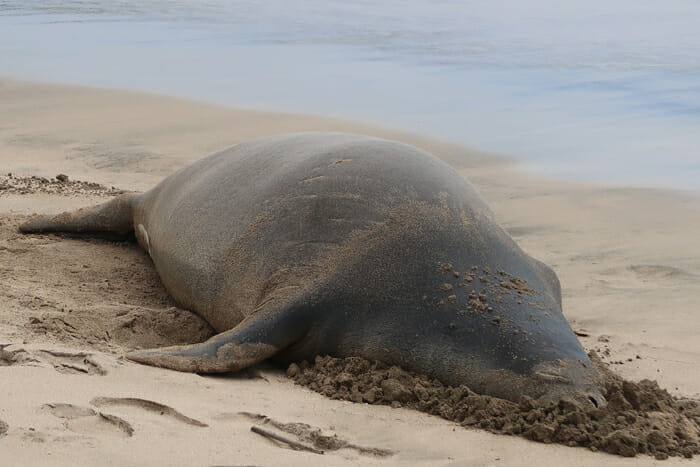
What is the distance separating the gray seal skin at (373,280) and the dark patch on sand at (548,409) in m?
0.06

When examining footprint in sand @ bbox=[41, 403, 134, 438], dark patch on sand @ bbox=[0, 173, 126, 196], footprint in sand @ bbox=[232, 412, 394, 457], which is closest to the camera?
footprint in sand @ bbox=[41, 403, 134, 438]

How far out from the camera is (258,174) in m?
4.01

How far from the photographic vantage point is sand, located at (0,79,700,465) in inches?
95.6

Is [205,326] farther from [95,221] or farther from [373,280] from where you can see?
[95,221]

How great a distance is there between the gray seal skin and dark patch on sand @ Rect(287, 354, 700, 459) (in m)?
0.06

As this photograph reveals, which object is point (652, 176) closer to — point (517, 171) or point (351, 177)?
point (517, 171)

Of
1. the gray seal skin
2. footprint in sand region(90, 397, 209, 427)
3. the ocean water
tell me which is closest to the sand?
footprint in sand region(90, 397, 209, 427)

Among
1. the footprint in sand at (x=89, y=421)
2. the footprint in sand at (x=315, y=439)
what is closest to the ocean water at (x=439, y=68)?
the footprint in sand at (x=315, y=439)

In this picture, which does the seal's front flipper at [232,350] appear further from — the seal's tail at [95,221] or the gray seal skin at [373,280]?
the seal's tail at [95,221]

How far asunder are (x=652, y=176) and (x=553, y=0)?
2162 centimetres

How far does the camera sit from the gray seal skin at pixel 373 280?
118 inches

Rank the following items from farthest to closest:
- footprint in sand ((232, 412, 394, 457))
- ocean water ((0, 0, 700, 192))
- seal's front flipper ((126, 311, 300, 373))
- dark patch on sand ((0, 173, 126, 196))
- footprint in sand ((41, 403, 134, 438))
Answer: ocean water ((0, 0, 700, 192)), dark patch on sand ((0, 173, 126, 196)), seal's front flipper ((126, 311, 300, 373)), footprint in sand ((232, 412, 394, 457)), footprint in sand ((41, 403, 134, 438))

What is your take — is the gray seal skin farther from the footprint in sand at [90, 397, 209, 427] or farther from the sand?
the footprint in sand at [90, 397, 209, 427]

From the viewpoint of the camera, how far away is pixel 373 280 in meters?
3.24
